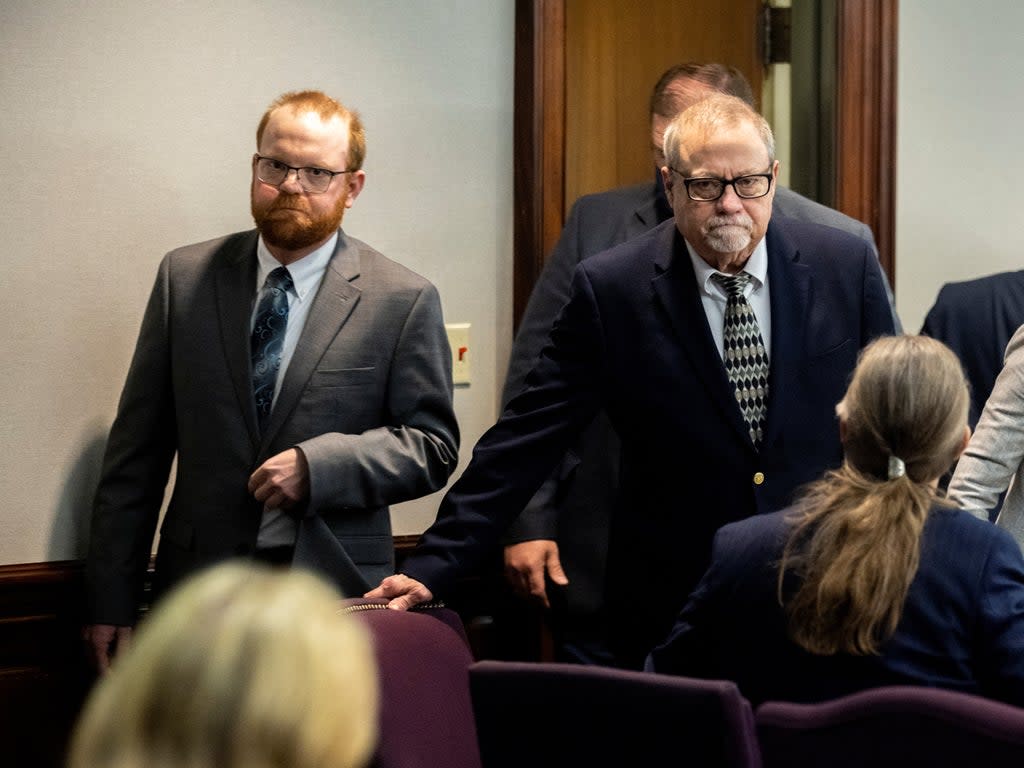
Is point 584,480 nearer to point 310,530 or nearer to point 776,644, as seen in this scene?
point 310,530

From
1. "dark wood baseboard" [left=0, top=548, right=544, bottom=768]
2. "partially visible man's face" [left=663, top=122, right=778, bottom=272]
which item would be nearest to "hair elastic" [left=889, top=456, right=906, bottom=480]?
"partially visible man's face" [left=663, top=122, right=778, bottom=272]

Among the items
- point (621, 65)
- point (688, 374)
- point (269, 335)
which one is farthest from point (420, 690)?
point (621, 65)

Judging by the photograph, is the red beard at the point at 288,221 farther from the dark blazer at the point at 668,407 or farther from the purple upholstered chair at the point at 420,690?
the purple upholstered chair at the point at 420,690

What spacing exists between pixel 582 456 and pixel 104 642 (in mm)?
1142

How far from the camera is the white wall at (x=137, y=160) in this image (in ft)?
11.1

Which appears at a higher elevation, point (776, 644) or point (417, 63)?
point (417, 63)

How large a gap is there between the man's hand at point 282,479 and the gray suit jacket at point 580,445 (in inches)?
25.3

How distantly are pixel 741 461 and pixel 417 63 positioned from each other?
154 cm

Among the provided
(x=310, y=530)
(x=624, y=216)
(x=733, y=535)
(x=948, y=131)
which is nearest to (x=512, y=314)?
(x=624, y=216)

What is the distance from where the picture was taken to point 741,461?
9.01 ft

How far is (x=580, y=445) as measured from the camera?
11.5 ft

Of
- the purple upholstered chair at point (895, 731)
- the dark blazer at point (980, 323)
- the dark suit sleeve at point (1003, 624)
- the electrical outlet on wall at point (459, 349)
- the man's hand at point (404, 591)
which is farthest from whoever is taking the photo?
the electrical outlet on wall at point (459, 349)

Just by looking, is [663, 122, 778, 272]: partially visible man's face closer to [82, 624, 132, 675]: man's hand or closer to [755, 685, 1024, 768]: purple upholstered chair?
[755, 685, 1024, 768]: purple upholstered chair

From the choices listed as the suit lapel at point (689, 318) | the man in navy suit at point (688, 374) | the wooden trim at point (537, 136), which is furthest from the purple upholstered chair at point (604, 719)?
the wooden trim at point (537, 136)
